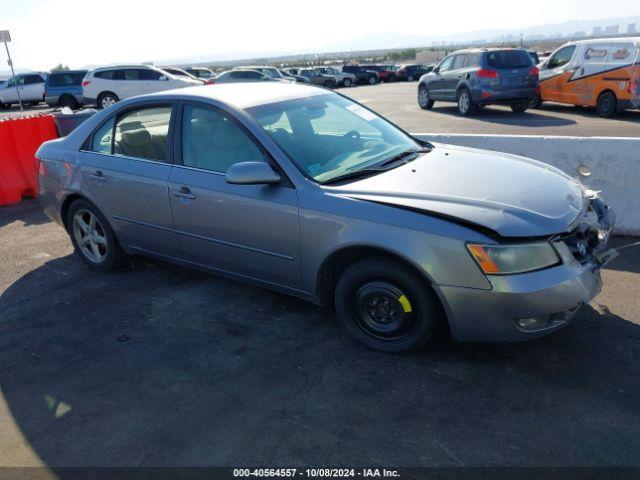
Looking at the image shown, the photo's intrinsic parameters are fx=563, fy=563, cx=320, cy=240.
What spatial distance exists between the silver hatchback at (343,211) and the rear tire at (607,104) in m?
10.9

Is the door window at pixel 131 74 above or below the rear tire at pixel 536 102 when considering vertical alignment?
above

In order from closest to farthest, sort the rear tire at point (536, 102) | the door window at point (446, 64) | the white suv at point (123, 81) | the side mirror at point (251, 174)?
the side mirror at point (251, 174) → the rear tire at point (536, 102) → the door window at point (446, 64) → the white suv at point (123, 81)

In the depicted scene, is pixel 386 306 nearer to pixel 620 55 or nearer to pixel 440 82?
pixel 620 55

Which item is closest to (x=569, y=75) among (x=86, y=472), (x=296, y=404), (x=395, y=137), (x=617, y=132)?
(x=617, y=132)

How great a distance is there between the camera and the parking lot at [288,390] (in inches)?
111

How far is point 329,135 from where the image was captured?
13.8ft

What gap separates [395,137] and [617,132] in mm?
8923

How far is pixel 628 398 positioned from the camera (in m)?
3.07

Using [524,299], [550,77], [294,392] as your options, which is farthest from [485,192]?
[550,77]

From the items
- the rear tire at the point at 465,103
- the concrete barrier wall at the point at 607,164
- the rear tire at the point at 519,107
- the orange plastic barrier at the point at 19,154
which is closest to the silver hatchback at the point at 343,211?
the concrete barrier wall at the point at 607,164

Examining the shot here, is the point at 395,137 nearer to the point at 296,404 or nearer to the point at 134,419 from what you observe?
the point at 296,404

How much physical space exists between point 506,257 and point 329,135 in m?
1.72

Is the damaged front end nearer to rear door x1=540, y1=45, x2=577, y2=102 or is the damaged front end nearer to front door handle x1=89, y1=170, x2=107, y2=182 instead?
front door handle x1=89, y1=170, x2=107, y2=182

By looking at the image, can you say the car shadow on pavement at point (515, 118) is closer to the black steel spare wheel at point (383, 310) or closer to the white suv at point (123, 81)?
the white suv at point (123, 81)
